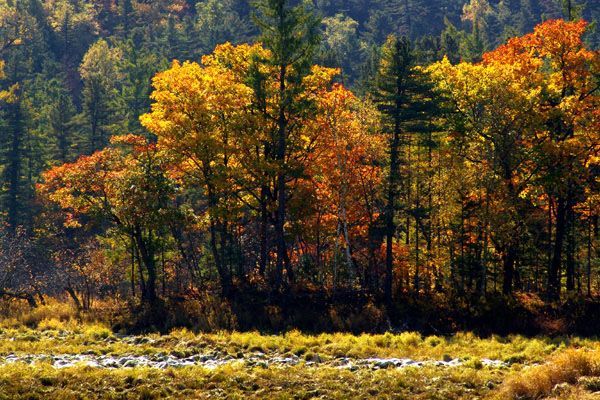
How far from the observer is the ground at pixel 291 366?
57.5 ft

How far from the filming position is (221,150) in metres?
32.6

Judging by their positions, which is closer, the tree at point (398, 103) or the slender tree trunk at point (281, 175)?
the slender tree trunk at point (281, 175)

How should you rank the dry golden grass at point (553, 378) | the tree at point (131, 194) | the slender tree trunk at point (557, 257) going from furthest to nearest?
1. the tree at point (131, 194)
2. the slender tree trunk at point (557, 257)
3. the dry golden grass at point (553, 378)

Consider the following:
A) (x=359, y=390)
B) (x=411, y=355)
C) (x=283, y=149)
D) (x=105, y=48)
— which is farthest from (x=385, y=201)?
(x=105, y=48)

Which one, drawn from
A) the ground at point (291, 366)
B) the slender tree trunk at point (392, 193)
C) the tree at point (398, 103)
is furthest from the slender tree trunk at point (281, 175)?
the slender tree trunk at point (392, 193)

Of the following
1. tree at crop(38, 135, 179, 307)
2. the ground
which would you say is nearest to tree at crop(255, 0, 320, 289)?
tree at crop(38, 135, 179, 307)

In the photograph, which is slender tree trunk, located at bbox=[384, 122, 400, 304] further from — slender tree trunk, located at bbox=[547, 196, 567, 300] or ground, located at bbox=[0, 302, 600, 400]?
slender tree trunk, located at bbox=[547, 196, 567, 300]

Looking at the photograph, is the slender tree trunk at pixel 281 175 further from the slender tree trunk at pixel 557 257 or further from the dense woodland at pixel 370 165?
the slender tree trunk at pixel 557 257

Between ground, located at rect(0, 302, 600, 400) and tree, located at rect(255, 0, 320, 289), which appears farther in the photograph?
tree, located at rect(255, 0, 320, 289)

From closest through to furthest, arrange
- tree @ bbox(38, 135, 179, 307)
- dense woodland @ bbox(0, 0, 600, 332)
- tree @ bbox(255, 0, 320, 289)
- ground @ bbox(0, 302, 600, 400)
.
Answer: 1. ground @ bbox(0, 302, 600, 400)
2. dense woodland @ bbox(0, 0, 600, 332)
3. tree @ bbox(255, 0, 320, 289)
4. tree @ bbox(38, 135, 179, 307)

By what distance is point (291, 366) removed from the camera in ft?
68.6

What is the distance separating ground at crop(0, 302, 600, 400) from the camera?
17531 mm

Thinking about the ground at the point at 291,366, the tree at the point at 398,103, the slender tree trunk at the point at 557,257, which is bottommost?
the ground at the point at 291,366

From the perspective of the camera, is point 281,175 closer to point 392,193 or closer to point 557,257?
point 392,193
